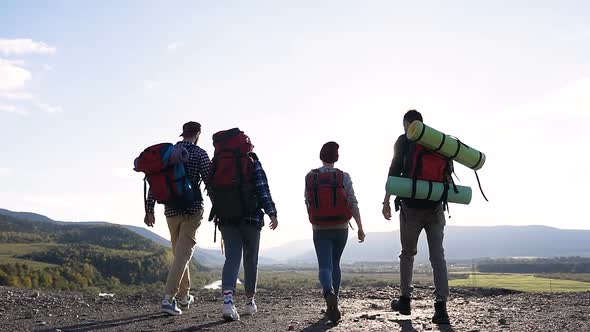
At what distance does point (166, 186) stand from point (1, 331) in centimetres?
300

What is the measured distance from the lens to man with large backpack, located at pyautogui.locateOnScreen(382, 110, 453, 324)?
7.97m

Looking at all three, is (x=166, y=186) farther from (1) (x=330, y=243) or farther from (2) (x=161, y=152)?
(1) (x=330, y=243)

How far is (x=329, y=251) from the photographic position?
8.47 meters

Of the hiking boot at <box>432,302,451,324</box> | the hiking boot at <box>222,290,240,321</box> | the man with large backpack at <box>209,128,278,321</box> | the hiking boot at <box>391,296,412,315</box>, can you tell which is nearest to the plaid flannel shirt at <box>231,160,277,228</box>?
the man with large backpack at <box>209,128,278,321</box>

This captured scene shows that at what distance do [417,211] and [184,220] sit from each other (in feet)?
12.0

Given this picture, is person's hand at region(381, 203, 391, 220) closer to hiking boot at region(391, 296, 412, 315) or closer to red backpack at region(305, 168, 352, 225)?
red backpack at region(305, 168, 352, 225)

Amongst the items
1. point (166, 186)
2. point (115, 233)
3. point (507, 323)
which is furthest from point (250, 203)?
point (115, 233)

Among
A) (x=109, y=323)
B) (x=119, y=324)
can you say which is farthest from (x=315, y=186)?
(x=109, y=323)

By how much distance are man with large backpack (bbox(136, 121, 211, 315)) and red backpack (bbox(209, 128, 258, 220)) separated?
0.36 metres

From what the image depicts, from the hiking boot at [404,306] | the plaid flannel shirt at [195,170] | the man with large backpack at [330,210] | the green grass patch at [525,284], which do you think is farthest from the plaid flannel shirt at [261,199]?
the green grass patch at [525,284]

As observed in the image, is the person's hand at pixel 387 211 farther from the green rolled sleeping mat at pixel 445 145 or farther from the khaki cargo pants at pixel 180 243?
the khaki cargo pants at pixel 180 243

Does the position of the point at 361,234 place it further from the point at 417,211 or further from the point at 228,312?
the point at 228,312

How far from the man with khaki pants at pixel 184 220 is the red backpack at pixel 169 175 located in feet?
0.54

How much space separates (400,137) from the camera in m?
8.25
